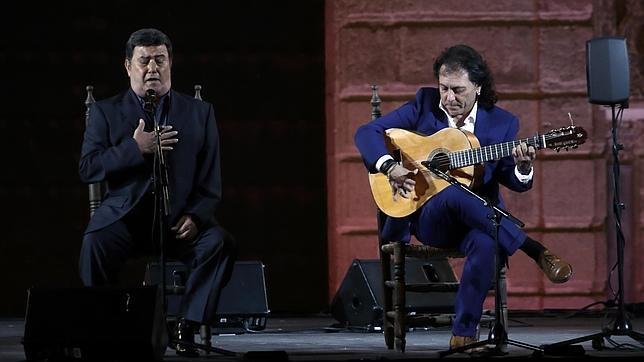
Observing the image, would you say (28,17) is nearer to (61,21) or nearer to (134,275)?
(61,21)

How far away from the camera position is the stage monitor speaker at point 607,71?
15.6 feet

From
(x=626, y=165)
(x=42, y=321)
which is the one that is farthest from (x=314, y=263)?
(x=42, y=321)

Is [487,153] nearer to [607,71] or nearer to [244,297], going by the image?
[607,71]

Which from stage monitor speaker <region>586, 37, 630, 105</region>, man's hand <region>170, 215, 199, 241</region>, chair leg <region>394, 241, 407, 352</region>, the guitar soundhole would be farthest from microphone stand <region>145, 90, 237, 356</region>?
stage monitor speaker <region>586, 37, 630, 105</region>

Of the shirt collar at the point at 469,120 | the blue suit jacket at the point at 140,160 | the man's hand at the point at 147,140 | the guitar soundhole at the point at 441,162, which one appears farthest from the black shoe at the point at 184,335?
the shirt collar at the point at 469,120

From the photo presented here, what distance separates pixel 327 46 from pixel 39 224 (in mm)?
1933

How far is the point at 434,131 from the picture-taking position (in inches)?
186

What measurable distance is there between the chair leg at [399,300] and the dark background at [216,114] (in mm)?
2136

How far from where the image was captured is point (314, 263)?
6.95m

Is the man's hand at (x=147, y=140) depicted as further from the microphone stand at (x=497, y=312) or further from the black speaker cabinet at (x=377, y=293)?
the black speaker cabinet at (x=377, y=293)

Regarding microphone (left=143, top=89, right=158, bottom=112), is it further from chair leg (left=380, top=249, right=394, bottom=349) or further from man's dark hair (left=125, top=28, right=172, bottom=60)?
chair leg (left=380, top=249, right=394, bottom=349)

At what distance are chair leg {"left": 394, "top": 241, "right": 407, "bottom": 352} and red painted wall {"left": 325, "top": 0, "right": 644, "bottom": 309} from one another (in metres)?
1.94

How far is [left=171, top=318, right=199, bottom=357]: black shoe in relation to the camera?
4.34 meters

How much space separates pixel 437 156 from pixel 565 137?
514mm
